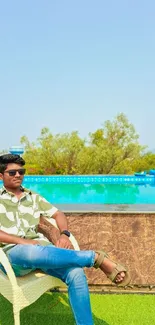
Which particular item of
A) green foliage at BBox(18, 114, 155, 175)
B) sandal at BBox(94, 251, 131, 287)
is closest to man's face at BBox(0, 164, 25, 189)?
sandal at BBox(94, 251, 131, 287)

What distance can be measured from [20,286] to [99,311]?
998 mm

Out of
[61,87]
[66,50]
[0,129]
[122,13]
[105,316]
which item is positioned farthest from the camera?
[61,87]

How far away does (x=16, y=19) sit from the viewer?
52.0ft

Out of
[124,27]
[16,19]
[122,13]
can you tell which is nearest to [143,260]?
[122,13]

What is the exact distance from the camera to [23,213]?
3.31m

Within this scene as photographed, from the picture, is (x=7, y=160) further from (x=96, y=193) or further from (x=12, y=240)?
(x=96, y=193)

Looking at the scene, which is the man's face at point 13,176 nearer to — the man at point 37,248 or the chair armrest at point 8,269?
the man at point 37,248

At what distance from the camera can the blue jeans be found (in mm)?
2732

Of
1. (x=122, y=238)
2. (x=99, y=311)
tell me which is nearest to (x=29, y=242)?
(x=99, y=311)

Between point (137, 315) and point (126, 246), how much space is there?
71 cm

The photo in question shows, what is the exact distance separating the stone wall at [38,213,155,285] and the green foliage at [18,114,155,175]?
41.1ft

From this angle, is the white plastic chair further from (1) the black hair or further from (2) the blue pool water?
(2) the blue pool water

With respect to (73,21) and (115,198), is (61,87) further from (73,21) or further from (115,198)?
(115,198)

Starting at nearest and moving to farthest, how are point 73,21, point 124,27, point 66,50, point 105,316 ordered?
point 105,316 → point 73,21 → point 124,27 → point 66,50
